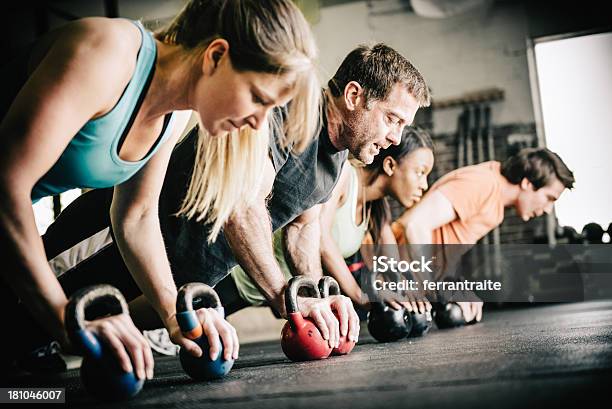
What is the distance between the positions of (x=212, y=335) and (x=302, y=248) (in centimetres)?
79

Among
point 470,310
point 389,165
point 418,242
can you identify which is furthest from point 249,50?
point 470,310

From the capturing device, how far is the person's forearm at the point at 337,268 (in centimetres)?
239

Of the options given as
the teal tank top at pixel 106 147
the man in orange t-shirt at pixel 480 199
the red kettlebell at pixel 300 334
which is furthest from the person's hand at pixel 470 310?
the teal tank top at pixel 106 147

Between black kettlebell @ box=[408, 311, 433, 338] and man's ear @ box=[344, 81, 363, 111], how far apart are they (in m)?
0.79

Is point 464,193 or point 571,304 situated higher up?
point 464,193

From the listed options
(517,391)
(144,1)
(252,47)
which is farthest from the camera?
(144,1)

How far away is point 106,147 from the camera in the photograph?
1290 millimetres

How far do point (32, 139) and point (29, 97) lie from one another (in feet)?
0.25

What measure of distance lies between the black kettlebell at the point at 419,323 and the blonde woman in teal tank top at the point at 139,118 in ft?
3.24

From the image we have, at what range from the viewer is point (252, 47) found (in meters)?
1.27

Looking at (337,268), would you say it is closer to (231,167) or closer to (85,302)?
(231,167)

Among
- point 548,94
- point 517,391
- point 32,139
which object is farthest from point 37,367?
point 548,94

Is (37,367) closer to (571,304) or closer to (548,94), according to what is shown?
(548,94)

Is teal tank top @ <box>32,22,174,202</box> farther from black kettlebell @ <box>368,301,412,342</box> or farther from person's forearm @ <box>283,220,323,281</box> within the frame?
black kettlebell @ <box>368,301,412,342</box>
